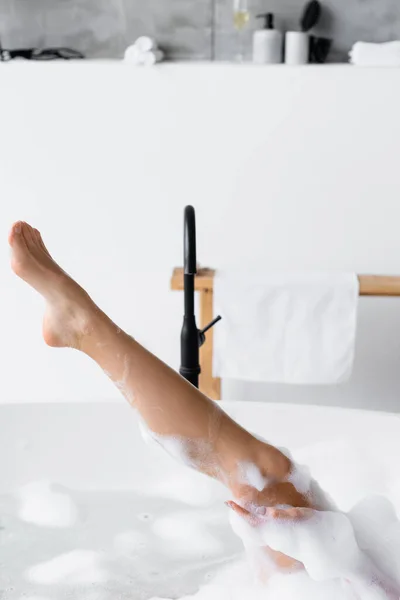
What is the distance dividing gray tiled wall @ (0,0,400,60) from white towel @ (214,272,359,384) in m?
0.77

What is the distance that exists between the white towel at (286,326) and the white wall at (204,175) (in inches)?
14.5

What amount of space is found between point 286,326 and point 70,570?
925mm

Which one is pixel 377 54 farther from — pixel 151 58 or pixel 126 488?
pixel 126 488

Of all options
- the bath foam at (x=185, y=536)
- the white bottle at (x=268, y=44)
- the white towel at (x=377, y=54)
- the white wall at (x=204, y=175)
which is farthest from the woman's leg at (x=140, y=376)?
the white towel at (x=377, y=54)

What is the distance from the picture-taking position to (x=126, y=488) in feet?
6.35

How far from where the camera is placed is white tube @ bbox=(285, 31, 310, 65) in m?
2.37

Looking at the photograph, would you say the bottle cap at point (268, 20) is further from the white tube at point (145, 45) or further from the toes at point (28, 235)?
the toes at point (28, 235)

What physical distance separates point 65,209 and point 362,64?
1.04 m

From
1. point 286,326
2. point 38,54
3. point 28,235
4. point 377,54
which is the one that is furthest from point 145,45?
point 28,235

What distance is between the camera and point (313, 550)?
133cm

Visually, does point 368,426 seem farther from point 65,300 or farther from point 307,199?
point 307,199

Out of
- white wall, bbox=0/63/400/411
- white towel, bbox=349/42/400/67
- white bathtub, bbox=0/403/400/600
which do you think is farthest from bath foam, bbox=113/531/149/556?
white towel, bbox=349/42/400/67

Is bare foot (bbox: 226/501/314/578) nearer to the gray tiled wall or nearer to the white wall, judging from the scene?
the white wall

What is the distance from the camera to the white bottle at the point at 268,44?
2391 millimetres
